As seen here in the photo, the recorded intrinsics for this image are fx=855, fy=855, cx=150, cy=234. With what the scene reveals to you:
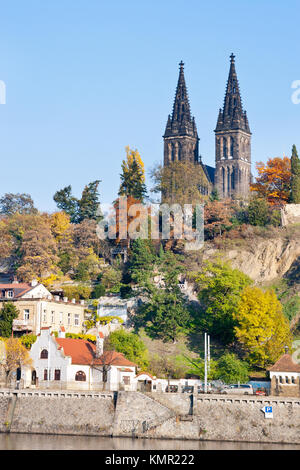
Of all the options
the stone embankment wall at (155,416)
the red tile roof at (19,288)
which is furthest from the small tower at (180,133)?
the stone embankment wall at (155,416)

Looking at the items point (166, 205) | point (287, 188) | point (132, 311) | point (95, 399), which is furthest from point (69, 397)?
point (287, 188)

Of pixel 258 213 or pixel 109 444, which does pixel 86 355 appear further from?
pixel 258 213

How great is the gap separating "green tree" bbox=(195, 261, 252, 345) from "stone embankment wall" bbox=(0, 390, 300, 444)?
1431 centimetres

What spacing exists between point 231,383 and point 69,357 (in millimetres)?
12261

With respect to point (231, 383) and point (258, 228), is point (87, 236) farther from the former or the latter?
point (231, 383)

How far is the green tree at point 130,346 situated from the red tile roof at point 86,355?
1.96 metres

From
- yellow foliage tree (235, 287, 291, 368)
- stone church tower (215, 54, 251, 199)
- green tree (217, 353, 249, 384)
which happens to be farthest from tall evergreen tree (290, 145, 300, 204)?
stone church tower (215, 54, 251, 199)

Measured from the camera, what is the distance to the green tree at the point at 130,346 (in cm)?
6769

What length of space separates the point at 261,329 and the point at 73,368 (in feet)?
50.0

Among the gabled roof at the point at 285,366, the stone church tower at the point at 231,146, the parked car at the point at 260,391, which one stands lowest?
the parked car at the point at 260,391

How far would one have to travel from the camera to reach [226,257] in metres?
85.8

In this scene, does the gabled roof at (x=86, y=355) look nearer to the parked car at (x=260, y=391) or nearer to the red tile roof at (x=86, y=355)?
the red tile roof at (x=86, y=355)

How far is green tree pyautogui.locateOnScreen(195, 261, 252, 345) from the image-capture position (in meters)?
72.1

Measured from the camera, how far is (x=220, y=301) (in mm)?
74125
